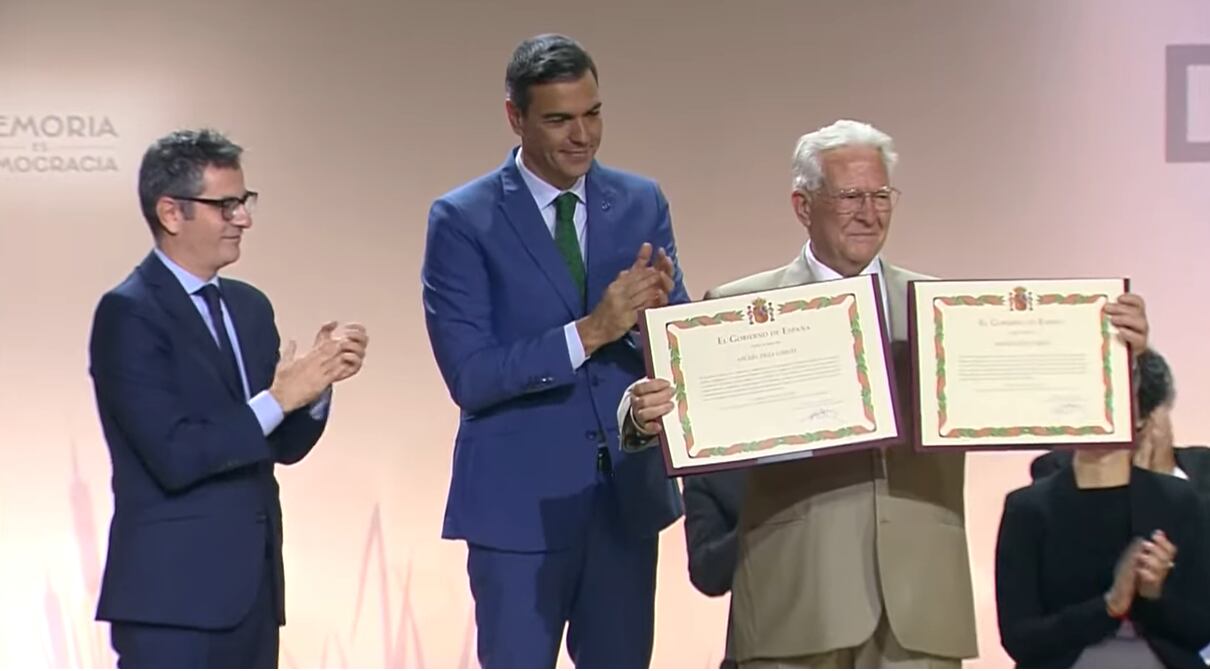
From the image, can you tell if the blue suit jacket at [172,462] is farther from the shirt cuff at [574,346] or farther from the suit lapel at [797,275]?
the suit lapel at [797,275]

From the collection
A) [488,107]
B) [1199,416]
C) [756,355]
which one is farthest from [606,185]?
[1199,416]

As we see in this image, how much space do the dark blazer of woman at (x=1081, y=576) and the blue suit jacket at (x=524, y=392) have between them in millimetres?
635

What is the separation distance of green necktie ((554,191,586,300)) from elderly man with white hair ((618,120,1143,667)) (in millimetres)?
291

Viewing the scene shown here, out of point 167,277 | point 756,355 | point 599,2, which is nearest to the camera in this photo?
point 756,355

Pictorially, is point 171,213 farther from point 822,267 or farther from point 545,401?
point 822,267

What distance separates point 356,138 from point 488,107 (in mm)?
385

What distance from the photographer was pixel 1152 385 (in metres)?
2.51

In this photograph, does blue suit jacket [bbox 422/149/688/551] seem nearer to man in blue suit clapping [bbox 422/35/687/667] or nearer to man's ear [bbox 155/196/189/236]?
man in blue suit clapping [bbox 422/35/687/667]

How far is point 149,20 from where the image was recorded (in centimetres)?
400

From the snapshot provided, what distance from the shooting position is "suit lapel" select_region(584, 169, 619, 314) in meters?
2.47

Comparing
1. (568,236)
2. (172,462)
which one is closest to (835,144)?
(568,236)

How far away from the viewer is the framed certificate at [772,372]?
2162mm

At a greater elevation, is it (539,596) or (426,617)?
(539,596)

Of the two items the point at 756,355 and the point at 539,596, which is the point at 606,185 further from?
the point at 539,596
